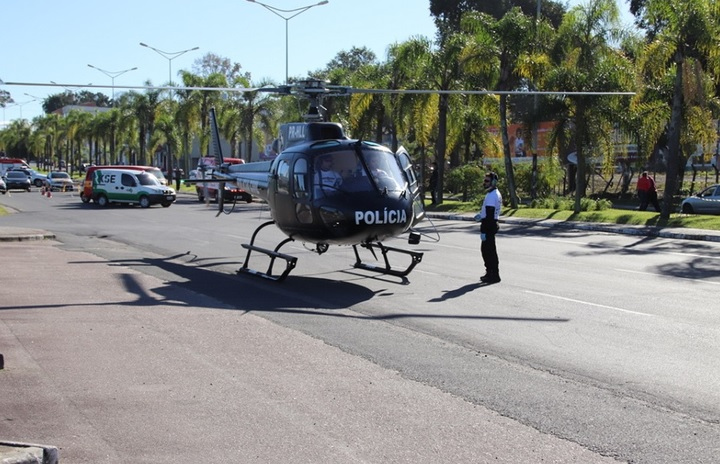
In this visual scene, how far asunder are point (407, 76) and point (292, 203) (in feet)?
96.1

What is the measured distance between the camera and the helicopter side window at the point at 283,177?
554 inches

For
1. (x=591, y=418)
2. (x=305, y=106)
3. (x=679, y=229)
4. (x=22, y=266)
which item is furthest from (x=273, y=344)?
(x=305, y=106)

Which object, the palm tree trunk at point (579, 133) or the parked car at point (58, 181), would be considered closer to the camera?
the palm tree trunk at point (579, 133)

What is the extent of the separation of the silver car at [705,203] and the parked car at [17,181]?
4984 cm

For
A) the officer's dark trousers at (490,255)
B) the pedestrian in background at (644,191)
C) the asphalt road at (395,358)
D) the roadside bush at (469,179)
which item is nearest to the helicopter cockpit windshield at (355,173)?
the asphalt road at (395,358)

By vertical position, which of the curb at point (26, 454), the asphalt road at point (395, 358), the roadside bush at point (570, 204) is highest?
the roadside bush at point (570, 204)

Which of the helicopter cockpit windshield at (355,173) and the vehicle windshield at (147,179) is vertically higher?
the helicopter cockpit windshield at (355,173)

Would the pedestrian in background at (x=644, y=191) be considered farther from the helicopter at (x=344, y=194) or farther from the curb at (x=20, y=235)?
the curb at (x=20, y=235)

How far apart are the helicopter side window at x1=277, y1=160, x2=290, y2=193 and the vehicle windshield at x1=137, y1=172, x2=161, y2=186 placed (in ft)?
93.5

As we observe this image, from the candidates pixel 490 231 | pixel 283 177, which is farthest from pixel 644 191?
pixel 283 177

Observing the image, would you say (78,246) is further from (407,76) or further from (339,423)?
(407,76)

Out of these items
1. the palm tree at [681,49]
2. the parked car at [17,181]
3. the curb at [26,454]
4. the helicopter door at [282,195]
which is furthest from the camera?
the parked car at [17,181]

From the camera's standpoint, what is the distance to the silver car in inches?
1234

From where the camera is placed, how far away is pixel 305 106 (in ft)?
165
